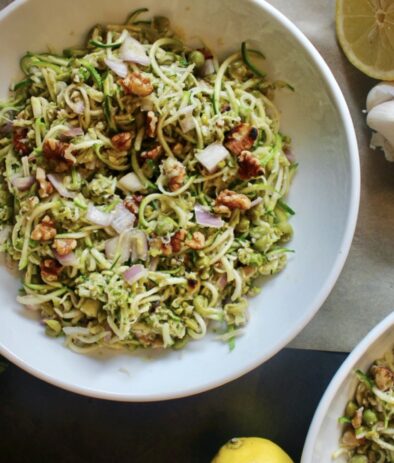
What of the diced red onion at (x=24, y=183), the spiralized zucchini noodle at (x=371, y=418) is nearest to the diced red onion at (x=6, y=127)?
the diced red onion at (x=24, y=183)

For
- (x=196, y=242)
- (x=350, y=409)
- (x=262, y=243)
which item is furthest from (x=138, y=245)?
(x=350, y=409)

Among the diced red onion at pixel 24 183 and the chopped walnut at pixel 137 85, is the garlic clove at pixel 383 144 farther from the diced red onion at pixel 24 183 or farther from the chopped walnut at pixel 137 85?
the diced red onion at pixel 24 183

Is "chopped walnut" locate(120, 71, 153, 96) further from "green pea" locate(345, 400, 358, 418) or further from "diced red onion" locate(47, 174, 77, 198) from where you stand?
"green pea" locate(345, 400, 358, 418)

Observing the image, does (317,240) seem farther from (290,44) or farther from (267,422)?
(267,422)

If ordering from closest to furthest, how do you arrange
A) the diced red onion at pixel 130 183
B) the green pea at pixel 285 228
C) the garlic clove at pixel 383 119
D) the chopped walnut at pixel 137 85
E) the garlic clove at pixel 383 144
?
the chopped walnut at pixel 137 85
the diced red onion at pixel 130 183
the green pea at pixel 285 228
the garlic clove at pixel 383 119
the garlic clove at pixel 383 144

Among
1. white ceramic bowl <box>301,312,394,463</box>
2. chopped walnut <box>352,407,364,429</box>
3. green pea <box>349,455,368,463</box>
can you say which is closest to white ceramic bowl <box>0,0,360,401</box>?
white ceramic bowl <box>301,312,394,463</box>

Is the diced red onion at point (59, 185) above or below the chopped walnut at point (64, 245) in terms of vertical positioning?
above

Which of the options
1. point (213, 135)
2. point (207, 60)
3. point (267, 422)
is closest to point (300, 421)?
point (267, 422)
